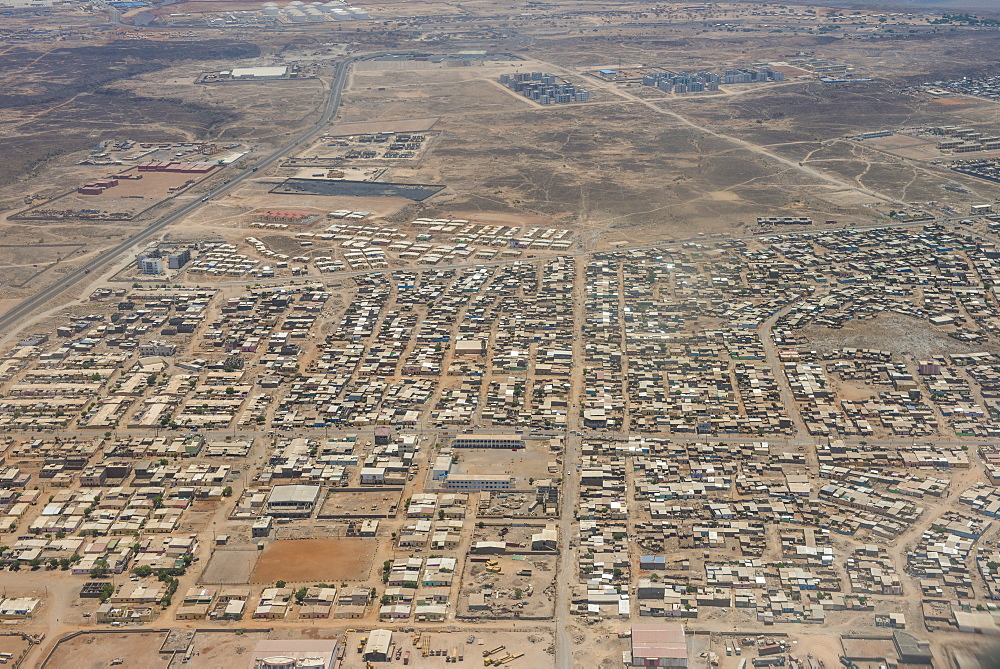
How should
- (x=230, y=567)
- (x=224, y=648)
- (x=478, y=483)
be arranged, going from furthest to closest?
(x=478, y=483), (x=230, y=567), (x=224, y=648)

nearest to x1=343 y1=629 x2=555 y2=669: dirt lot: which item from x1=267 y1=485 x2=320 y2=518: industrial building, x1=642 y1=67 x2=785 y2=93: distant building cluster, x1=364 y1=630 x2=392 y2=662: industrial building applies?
x1=364 y1=630 x2=392 y2=662: industrial building

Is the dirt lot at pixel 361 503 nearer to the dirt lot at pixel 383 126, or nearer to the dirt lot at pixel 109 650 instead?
the dirt lot at pixel 109 650

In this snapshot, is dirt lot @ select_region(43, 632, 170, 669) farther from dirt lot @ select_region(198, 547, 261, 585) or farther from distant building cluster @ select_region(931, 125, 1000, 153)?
distant building cluster @ select_region(931, 125, 1000, 153)

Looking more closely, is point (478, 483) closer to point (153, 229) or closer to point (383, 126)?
point (153, 229)

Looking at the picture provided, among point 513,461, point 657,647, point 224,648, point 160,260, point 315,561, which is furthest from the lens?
point 160,260

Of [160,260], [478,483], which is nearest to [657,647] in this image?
[478,483]

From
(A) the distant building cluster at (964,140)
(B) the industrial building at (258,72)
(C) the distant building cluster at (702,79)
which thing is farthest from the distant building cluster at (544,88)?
(A) the distant building cluster at (964,140)
